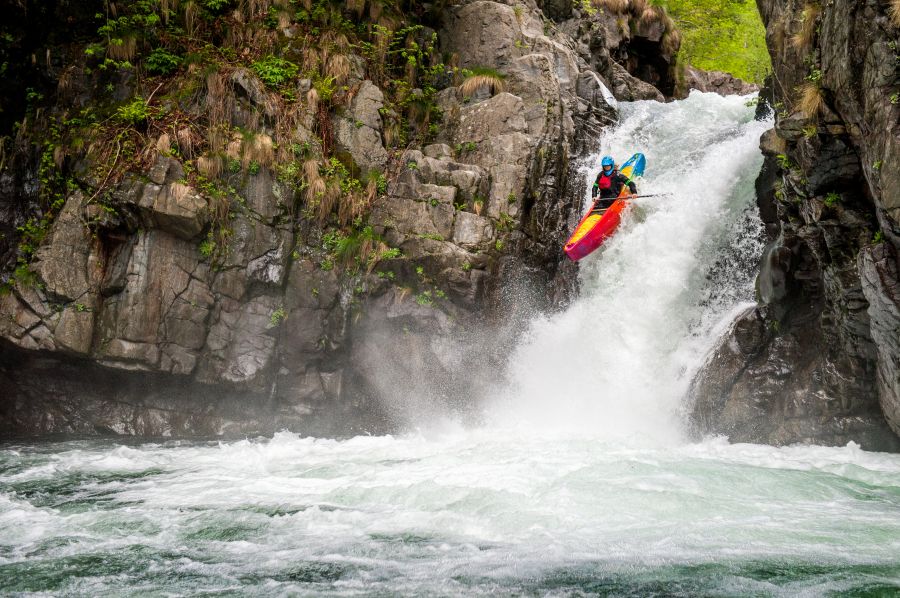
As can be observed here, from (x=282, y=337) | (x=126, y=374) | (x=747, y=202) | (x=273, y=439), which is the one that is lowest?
(x=273, y=439)

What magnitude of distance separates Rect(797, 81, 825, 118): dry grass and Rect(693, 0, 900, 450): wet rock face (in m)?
0.01

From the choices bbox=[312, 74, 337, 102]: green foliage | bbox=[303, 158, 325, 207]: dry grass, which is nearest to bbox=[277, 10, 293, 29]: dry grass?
bbox=[312, 74, 337, 102]: green foliage

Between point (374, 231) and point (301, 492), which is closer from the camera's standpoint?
point (301, 492)

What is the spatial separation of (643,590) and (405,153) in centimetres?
885

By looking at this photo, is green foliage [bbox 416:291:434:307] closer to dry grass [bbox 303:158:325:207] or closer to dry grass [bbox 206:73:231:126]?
dry grass [bbox 303:158:325:207]

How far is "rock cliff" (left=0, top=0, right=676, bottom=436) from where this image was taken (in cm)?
1026

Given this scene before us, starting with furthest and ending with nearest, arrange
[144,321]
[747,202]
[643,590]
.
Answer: [747,202] < [144,321] < [643,590]

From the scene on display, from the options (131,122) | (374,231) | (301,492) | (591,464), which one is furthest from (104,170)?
(591,464)

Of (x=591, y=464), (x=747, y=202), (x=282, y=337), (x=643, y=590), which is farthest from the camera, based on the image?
(x=747, y=202)

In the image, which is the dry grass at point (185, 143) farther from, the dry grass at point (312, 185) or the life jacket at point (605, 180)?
the life jacket at point (605, 180)

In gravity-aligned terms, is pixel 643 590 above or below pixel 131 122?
below

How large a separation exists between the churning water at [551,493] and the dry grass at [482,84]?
348cm

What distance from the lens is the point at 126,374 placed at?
1030 centimetres

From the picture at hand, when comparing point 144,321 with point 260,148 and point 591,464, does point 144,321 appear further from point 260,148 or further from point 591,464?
point 591,464
